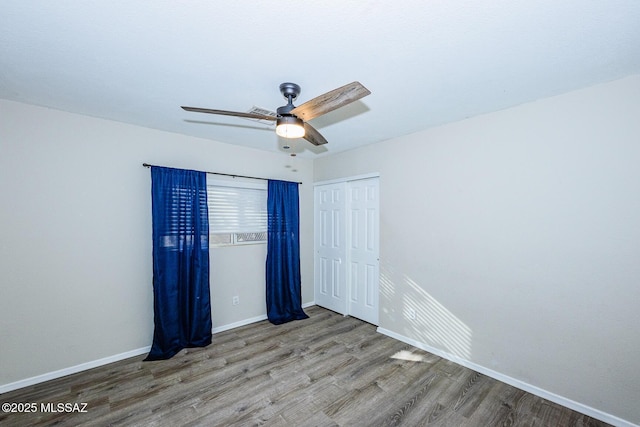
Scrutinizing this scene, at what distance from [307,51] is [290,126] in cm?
47

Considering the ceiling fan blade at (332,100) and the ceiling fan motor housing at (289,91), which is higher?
the ceiling fan motor housing at (289,91)

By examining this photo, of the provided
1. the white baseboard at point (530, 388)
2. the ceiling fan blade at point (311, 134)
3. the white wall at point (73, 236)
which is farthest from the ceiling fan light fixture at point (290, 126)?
the white baseboard at point (530, 388)

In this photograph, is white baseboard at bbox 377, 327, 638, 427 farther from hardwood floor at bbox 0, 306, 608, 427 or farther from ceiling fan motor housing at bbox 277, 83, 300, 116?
ceiling fan motor housing at bbox 277, 83, 300, 116

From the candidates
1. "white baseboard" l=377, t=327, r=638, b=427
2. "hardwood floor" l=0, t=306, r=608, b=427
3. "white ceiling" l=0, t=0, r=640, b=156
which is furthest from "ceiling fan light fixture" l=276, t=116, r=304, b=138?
"white baseboard" l=377, t=327, r=638, b=427

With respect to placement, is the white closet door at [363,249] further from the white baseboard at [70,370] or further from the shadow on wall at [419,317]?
the white baseboard at [70,370]

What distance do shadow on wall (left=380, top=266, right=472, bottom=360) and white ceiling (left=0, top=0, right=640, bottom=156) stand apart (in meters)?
2.05

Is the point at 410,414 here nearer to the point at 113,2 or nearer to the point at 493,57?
the point at 493,57

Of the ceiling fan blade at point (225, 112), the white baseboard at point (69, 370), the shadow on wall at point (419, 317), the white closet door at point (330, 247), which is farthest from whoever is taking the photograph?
the white closet door at point (330, 247)

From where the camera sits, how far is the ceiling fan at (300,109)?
1565 millimetres

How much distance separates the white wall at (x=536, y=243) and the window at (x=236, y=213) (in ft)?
6.72

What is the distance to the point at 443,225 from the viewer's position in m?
2.90

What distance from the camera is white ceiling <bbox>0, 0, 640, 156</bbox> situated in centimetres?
130

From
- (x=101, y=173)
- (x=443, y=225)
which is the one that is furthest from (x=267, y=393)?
(x=101, y=173)

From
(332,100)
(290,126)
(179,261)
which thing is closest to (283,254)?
(179,261)
